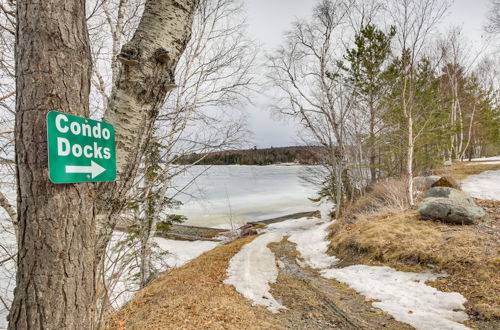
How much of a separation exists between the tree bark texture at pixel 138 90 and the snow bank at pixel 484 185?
10.4 metres

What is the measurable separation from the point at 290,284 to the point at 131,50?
5139 millimetres

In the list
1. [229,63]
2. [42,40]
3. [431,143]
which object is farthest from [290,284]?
Answer: [431,143]

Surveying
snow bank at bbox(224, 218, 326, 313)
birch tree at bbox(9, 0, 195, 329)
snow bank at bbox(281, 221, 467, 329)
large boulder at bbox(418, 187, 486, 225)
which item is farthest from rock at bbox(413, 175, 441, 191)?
birch tree at bbox(9, 0, 195, 329)

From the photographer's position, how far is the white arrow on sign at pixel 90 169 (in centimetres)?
95

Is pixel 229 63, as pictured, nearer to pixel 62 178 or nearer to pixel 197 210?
pixel 62 178

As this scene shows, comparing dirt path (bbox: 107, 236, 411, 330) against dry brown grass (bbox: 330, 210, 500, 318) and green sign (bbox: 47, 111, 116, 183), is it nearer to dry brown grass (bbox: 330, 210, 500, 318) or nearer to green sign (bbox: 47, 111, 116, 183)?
dry brown grass (bbox: 330, 210, 500, 318)

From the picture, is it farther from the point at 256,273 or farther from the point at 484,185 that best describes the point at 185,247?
the point at 484,185

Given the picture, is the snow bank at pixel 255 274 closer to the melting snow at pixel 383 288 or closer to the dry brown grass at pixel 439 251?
the melting snow at pixel 383 288

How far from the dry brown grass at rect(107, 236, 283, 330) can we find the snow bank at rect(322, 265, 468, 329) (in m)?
1.86

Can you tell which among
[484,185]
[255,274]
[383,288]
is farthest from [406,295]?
[484,185]

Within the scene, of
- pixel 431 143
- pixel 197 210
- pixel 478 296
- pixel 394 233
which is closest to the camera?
pixel 478 296

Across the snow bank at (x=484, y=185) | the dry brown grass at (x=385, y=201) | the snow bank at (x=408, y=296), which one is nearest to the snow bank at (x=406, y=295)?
the snow bank at (x=408, y=296)

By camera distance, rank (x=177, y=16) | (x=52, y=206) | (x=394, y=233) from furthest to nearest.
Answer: (x=394, y=233), (x=177, y=16), (x=52, y=206)

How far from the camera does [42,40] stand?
94cm
